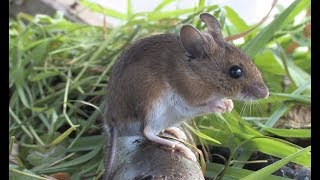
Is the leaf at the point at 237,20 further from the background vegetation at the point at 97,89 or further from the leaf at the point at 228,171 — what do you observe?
the leaf at the point at 228,171

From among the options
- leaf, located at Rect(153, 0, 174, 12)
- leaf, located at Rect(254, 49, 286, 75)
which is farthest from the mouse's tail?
leaf, located at Rect(153, 0, 174, 12)

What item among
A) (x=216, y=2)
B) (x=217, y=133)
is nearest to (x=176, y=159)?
(x=217, y=133)

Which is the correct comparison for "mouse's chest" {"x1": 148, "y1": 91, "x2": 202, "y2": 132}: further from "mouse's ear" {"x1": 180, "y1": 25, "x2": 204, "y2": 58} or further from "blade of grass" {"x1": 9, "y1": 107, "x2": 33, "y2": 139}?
"blade of grass" {"x1": 9, "y1": 107, "x2": 33, "y2": 139}

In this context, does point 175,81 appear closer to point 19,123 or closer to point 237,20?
point 237,20

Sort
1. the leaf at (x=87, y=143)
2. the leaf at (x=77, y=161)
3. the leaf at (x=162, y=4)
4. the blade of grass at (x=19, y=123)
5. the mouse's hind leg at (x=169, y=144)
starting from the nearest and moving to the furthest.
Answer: the mouse's hind leg at (x=169, y=144), the leaf at (x=77, y=161), the leaf at (x=87, y=143), the blade of grass at (x=19, y=123), the leaf at (x=162, y=4)

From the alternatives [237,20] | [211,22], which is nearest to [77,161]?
[211,22]

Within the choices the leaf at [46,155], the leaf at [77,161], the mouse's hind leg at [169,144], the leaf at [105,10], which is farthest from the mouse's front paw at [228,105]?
the leaf at [105,10]

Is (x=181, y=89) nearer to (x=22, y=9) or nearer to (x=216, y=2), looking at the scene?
(x=216, y=2)
